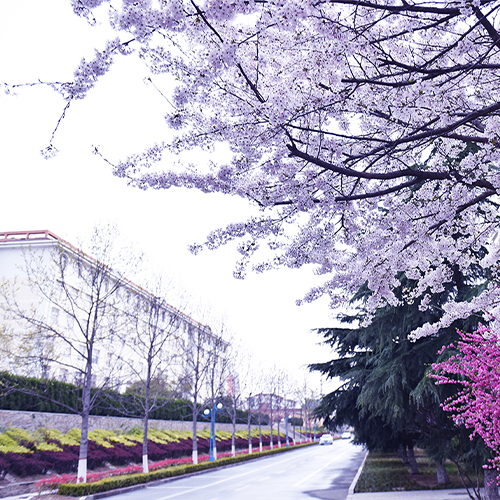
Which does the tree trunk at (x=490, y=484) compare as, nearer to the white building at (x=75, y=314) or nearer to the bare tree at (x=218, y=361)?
the white building at (x=75, y=314)

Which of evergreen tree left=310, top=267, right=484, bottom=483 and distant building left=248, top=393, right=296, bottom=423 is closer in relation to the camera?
evergreen tree left=310, top=267, right=484, bottom=483

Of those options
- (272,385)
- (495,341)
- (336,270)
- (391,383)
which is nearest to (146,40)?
(336,270)

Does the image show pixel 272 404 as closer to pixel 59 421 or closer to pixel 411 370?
pixel 59 421

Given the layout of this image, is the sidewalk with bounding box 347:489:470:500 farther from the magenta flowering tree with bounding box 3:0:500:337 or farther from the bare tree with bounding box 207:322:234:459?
the bare tree with bounding box 207:322:234:459

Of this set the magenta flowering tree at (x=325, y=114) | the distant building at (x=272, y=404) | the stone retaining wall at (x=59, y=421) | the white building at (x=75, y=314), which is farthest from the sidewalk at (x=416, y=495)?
the distant building at (x=272, y=404)

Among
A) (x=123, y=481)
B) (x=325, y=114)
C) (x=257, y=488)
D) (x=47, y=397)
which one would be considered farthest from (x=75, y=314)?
(x=325, y=114)

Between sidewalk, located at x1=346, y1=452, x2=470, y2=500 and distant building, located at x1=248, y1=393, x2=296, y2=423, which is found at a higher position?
distant building, located at x1=248, y1=393, x2=296, y2=423

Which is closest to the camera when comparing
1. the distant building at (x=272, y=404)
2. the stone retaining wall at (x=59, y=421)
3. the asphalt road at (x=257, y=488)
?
the asphalt road at (x=257, y=488)

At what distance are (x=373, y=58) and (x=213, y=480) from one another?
1782 cm

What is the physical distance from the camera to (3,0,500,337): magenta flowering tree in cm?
377

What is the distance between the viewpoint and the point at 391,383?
33.6 ft

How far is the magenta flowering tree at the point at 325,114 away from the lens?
12.4ft

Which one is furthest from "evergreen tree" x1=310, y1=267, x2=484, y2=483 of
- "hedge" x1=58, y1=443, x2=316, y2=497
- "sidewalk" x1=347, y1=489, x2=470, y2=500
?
"hedge" x1=58, y1=443, x2=316, y2=497

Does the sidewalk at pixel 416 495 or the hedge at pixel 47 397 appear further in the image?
the hedge at pixel 47 397
